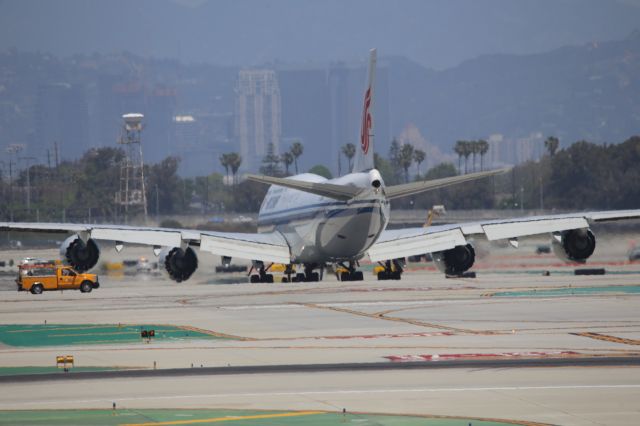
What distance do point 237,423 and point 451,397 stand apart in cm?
460

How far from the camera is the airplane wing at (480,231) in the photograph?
5866cm

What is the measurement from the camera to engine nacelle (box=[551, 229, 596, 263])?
5881 cm

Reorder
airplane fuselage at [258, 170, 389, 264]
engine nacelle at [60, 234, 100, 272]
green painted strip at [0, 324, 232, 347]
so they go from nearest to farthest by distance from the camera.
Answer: green painted strip at [0, 324, 232, 347]
airplane fuselage at [258, 170, 389, 264]
engine nacelle at [60, 234, 100, 272]

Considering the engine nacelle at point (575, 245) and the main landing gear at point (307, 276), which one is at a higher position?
the engine nacelle at point (575, 245)

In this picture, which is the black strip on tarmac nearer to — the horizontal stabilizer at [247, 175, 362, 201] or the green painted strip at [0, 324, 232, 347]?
the green painted strip at [0, 324, 232, 347]

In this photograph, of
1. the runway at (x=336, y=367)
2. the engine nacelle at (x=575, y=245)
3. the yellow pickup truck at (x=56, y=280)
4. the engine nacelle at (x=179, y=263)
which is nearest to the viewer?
the runway at (x=336, y=367)

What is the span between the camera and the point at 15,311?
52.5 metres

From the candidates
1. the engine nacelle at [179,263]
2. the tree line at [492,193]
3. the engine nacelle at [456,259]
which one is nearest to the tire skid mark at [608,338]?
the engine nacelle at [456,259]

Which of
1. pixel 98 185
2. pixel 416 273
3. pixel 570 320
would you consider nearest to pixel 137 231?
pixel 570 320

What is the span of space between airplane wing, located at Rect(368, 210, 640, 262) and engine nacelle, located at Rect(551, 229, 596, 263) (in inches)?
22.5

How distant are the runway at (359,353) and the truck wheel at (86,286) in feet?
35.5

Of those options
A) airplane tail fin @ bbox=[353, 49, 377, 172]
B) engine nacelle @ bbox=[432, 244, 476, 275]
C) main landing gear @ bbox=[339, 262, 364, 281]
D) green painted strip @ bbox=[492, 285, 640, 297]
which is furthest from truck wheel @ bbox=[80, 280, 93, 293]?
green painted strip @ bbox=[492, 285, 640, 297]

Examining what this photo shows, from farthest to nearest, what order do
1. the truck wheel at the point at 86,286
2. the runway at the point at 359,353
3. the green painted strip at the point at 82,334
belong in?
the truck wheel at the point at 86,286 → the green painted strip at the point at 82,334 → the runway at the point at 359,353

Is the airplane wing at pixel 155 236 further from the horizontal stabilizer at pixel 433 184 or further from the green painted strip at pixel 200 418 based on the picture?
the green painted strip at pixel 200 418
